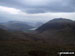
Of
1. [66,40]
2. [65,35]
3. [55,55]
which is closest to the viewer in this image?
[55,55]

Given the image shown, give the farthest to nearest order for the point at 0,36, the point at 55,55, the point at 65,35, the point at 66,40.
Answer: the point at 65,35
the point at 66,40
the point at 0,36
the point at 55,55

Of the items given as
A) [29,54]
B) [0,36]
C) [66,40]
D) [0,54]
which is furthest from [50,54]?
[66,40]

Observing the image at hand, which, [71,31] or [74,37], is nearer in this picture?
[74,37]

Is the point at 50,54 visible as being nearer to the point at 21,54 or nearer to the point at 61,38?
the point at 21,54

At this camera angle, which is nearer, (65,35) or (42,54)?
(42,54)

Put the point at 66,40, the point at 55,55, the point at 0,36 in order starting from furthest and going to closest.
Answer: the point at 66,40 < the point at 0,36 < the point at 55,55

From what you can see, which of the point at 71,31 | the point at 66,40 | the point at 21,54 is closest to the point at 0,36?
the point at 66,40

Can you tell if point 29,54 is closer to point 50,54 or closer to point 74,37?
point 50,54

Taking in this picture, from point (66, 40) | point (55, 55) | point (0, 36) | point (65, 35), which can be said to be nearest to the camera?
point (55, 55)

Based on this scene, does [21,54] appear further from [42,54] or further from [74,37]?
[74,37]
